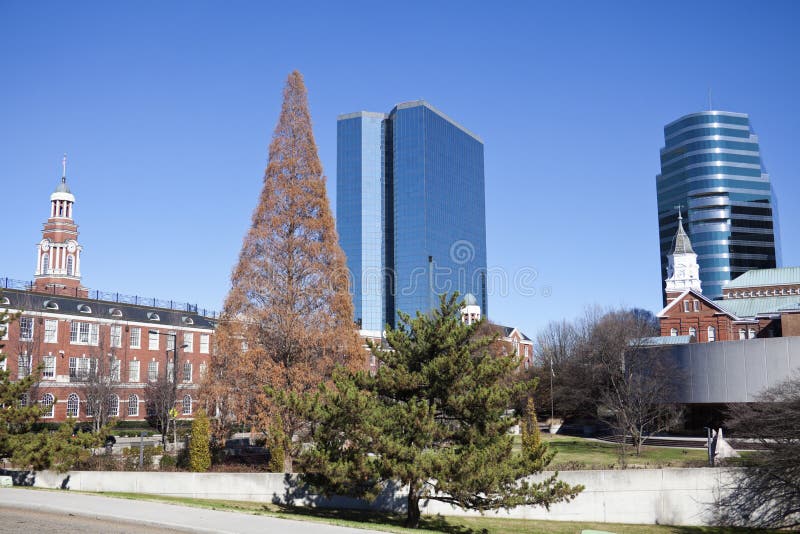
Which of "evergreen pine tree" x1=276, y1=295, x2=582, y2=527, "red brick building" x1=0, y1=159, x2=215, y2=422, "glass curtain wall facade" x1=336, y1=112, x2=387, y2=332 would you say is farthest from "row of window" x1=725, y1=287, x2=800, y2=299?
"glass curtain wall facade" x1=336, y1=112, x2=387, y2=332

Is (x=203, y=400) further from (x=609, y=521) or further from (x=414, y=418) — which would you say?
(x=609, y=521)

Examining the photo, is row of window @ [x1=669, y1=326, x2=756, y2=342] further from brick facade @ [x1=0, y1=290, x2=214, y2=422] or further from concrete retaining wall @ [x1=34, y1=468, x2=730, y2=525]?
concrete retaining wall @ [x1=34, y1=468, x2=730, y2=525]

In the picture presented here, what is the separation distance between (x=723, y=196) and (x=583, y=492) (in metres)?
144

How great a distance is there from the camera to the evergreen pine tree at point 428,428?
18844 mm

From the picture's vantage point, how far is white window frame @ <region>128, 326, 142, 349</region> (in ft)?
222

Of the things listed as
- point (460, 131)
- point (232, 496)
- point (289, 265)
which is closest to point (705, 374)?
point (289, 265)

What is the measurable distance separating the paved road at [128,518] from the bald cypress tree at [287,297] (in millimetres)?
9447

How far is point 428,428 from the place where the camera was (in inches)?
746

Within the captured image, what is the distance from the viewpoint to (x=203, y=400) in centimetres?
2939

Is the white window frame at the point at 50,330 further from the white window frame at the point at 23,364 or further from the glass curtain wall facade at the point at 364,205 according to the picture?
the glass curtain wall facade at the point at 364,205

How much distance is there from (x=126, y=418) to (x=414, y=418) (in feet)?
172

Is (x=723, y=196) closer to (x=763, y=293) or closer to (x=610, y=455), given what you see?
(x=763, y=293)

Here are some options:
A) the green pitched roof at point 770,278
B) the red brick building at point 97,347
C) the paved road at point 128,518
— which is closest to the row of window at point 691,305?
the green pitched roof at point 770,278

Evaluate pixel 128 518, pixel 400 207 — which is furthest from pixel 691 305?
pixel 400 207
